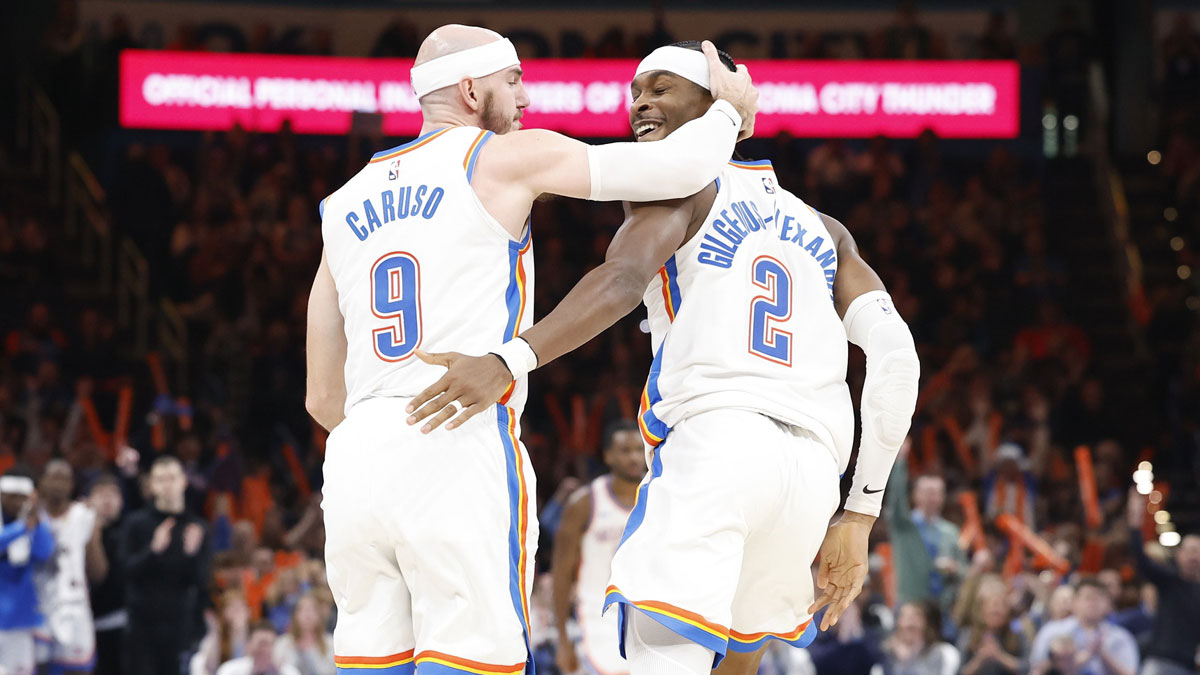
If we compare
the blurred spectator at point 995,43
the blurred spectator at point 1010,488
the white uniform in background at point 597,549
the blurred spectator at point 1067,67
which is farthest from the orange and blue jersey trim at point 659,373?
the blurred spectator at point 1067,67

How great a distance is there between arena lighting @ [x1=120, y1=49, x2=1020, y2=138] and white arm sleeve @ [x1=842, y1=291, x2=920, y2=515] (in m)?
14.8

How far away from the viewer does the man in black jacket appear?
10.7 metres

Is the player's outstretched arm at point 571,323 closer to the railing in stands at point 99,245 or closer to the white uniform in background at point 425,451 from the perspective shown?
the white uniform in background at point 425,451

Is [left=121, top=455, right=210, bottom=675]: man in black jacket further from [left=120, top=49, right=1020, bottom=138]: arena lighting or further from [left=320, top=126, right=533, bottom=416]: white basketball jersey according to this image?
[left=120, top=49, right=1020, bottom=138]: arena lighting

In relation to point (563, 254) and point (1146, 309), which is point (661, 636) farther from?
point (1146, 309)

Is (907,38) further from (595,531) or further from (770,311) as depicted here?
(770,311)

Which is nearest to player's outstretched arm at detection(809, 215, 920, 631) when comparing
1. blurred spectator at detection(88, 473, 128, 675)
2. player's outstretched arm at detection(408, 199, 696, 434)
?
player's outstretched arm at detection(408, 199, 696, 434)

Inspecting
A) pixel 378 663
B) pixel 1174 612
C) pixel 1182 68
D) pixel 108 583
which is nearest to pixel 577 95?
pixel 1182 68

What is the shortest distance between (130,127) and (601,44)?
5754mm

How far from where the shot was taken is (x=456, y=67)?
4.36 m

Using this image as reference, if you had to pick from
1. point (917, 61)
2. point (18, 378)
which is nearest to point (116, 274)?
point (18, 378)

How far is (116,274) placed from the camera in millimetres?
18344

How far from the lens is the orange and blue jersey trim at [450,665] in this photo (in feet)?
12.8

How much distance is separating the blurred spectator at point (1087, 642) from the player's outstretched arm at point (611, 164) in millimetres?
7094
